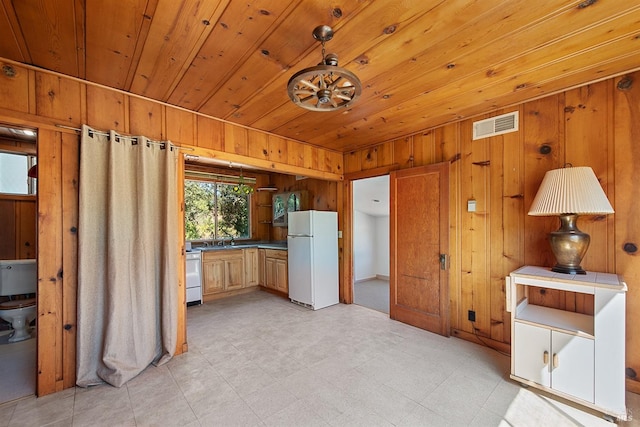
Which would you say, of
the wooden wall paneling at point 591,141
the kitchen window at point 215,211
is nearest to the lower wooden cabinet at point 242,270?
the kitchen window at point 215,211

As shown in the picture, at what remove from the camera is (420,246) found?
3271 mm

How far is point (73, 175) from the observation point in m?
2.12

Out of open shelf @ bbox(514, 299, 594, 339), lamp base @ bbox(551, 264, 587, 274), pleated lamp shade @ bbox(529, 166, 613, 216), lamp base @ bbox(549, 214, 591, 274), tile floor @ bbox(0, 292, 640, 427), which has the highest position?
pleated lamp shade @ bbox(529, 166, 613, 216)

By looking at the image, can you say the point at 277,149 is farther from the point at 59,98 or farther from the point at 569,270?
the point at 569,270

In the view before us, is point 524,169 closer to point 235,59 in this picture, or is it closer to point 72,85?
point 235,59

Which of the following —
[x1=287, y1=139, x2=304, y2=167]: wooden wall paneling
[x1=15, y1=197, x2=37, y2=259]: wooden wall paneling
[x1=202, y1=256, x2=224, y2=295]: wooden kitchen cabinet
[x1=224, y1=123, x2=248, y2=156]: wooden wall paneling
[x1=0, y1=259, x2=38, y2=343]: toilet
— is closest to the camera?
[x1=0, y1=259, x2=38, y2=343]: toilet

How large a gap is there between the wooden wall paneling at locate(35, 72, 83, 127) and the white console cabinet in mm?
3713

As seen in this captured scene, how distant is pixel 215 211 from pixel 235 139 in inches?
104

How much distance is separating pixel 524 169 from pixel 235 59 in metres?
2.70

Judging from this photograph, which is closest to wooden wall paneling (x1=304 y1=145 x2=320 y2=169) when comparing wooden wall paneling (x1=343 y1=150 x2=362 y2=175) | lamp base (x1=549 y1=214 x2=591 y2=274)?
wooden wall paneling (x1=343 y1=150 x2=362 y2=175)

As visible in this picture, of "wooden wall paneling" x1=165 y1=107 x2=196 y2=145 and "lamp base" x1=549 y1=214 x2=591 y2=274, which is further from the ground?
"wooden wall paneling" x1=165 y1=107 x2=196 y2=145

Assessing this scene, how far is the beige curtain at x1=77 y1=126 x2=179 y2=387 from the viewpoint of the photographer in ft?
6.88

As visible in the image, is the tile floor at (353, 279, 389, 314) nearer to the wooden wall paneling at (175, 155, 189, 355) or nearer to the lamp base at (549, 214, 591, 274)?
the lamp base at (549, 214, 591, 274)

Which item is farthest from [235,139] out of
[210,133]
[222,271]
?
[222,271]
